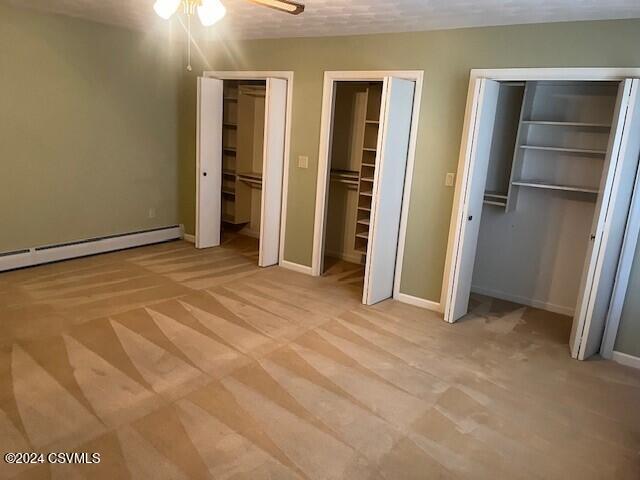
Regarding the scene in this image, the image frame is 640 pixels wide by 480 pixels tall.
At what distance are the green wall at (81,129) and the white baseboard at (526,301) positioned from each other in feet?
12.1

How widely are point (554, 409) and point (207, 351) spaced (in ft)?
7.04

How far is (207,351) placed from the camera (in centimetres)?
319

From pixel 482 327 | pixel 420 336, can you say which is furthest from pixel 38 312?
pixel 482 327

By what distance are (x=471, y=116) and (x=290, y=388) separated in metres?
2.31

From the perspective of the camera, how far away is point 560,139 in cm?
412

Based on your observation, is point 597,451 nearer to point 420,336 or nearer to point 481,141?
point 420,336

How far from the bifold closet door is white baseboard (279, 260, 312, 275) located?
3.53 ft

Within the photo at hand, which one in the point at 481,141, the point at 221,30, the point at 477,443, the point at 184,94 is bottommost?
the point at 477,443

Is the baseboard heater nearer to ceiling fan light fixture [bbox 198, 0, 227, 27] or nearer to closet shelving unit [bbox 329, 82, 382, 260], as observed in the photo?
closet shelving unit [bbox 329, 82, 382, 260]

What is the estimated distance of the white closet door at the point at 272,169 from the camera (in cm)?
478

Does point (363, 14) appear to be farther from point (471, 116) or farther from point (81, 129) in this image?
point (81, 129)

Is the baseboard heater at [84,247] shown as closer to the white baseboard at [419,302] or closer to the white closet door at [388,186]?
the white closet door at [388,186]

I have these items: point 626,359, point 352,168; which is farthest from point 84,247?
point 626,359

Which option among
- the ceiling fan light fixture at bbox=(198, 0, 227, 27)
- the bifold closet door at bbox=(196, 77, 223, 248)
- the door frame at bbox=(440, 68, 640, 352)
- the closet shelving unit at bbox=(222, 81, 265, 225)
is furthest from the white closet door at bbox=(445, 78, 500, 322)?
the closet shelving unit at bbox=(222, 81, 265, 225)
